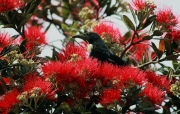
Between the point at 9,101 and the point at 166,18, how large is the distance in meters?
1.08

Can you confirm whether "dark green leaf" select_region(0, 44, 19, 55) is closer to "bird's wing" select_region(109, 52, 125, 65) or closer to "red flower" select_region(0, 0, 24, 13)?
"red flower" select_region(0, 0, 24, 13)

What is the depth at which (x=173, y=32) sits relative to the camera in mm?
3984

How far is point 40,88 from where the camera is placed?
3.29 meters

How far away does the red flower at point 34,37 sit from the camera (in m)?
3.86

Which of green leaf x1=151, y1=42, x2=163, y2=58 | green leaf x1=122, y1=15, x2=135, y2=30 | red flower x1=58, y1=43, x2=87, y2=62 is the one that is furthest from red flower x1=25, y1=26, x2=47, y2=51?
green leaf x1=151, y1=42, x2=163, y2=58

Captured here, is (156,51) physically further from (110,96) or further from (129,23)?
(110,96)

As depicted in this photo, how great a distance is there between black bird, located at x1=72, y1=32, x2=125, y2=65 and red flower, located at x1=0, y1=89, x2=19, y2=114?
2.37 ft

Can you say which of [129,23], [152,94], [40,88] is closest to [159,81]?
[152,94]

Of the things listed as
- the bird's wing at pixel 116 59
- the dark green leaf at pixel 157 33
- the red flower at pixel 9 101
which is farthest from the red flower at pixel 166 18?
the red flower at pixel 9 101

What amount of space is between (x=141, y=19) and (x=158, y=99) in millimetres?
584

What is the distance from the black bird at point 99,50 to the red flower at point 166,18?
12.6 inches

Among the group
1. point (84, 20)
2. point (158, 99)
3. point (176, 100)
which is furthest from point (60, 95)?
point (84, 20)

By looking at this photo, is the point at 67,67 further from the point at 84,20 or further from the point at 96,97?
the point at 84,20

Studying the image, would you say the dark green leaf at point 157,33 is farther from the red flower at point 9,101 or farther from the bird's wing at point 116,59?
the red flower at point 9,101
